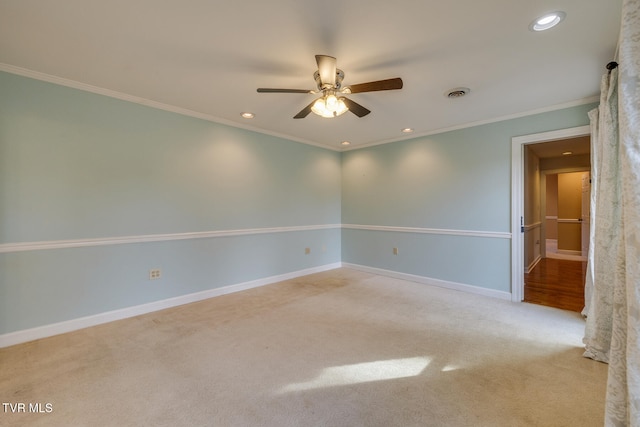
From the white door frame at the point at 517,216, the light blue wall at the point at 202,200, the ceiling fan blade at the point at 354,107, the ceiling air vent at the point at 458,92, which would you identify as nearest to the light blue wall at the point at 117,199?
the light blue wall at the point at 202,200

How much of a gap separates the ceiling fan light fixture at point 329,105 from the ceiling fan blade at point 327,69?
11 cm

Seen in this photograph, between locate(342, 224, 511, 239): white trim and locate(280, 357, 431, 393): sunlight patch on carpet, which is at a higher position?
locate(342, 224, 511, 239): white trim

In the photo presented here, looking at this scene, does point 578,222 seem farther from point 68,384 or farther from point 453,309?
point 68,384

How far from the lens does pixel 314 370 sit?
6.69 feet

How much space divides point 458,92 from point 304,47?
1744mm

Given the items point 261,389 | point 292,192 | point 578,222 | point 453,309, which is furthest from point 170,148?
point 578,222

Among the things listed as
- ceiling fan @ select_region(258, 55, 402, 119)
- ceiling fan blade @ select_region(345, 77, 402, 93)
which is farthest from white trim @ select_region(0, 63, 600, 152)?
ceiling fan blade @ select_region(345, 77, 402, 93)

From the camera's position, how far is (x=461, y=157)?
3975 mm

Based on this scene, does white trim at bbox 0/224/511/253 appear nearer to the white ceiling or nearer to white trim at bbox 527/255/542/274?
the white ceiling

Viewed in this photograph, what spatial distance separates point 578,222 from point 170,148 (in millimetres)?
9197

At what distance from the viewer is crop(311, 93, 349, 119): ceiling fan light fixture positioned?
2250 mm

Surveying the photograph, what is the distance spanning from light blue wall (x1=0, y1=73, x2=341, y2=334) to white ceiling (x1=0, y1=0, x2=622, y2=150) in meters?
0.39

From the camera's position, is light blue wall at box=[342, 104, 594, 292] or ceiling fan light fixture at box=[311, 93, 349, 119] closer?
ceiling fan light fixture at box=[311, 93, 349, 119]

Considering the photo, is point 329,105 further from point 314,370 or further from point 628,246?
point 314,370
